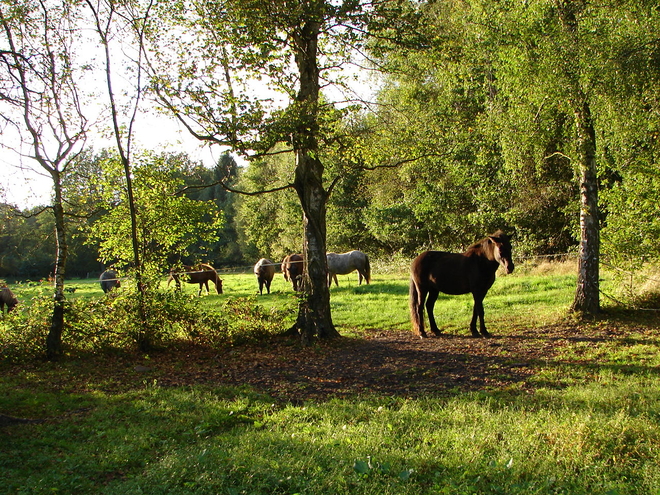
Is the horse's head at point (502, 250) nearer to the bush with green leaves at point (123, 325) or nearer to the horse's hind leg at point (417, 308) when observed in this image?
the horse's hind leg at point (417, 308)

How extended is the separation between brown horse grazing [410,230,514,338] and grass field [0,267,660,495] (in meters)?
2.55

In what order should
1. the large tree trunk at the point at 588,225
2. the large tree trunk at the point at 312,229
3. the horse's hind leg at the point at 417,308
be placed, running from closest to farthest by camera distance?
the large tree trunk at the point at 312,229 < the large tree trunk at the point at 588,225 < the horse's hind leg at the point at 417,308

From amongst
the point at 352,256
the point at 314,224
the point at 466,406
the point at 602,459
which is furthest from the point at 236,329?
the point at 352,256

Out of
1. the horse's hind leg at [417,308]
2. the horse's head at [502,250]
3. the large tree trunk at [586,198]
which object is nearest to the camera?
the horse's head at [502,250]

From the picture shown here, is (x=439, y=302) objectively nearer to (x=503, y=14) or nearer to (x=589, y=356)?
(x=589, y=356)

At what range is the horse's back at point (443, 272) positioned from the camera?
36.6 ft

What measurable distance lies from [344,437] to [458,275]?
6895 mm

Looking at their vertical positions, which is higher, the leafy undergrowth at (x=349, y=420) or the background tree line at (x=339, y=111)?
the background tree line at (x=339, y=111)

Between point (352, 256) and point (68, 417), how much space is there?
1668 cm

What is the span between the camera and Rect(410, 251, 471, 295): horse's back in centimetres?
1114

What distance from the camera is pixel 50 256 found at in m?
48.0

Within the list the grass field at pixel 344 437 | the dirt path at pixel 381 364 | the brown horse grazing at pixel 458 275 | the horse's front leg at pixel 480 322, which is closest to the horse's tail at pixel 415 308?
the brown horse grazing at pixel 458 275

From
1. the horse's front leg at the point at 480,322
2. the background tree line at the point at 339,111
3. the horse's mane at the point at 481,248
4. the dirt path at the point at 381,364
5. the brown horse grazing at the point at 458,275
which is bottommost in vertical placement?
the dirt path at the point at 381,364

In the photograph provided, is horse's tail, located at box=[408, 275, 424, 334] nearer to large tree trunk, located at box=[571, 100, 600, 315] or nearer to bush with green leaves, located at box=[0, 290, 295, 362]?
bush with green leaves, located at box=[0, 290, 295, 362]
